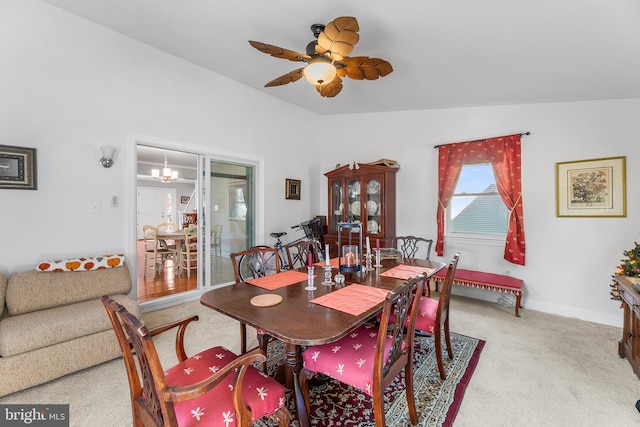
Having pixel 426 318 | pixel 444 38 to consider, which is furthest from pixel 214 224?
pixel 444 38

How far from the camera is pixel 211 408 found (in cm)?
105

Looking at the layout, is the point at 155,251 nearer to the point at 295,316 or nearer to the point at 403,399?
the point at 295,316

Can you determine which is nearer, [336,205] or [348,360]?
[348,360]

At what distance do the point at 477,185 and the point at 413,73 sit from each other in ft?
5.84

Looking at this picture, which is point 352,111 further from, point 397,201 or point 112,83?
point 112,83

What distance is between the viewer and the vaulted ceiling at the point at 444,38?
190 centimetres

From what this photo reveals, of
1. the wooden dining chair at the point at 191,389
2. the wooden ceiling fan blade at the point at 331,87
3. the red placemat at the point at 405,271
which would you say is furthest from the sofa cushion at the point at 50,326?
the wooden ceiling fan blade at the point at 331,87

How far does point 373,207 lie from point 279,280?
8.12ft

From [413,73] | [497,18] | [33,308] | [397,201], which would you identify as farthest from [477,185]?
[33,308]

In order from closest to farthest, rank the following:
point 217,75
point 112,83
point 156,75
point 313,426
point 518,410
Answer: point 313,426 < point 518,410 < point 112,83 < point 156,75 < point 217,75

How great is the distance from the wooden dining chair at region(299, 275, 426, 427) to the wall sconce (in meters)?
2.76

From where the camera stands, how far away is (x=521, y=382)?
1934 millimetres

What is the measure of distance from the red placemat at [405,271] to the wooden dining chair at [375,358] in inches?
22.2

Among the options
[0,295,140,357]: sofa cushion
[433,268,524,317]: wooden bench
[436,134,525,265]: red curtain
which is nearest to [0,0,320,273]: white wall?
[0,295,140,357]: sofa cushion
